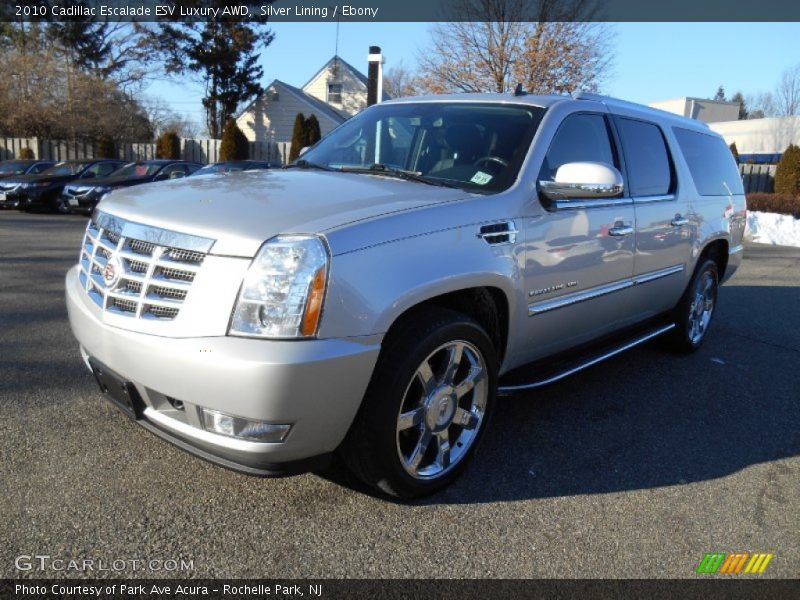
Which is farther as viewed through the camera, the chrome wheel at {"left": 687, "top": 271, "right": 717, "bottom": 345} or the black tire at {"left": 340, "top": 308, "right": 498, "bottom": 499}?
the chrome wheel at {"left": 687, "top": 271, "right": 717, "bottom": 345}

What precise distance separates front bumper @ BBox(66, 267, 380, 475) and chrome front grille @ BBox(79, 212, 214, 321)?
0.12 metres

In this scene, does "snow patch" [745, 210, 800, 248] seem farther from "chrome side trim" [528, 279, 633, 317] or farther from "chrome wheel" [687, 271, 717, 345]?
"chrome side trim" [528, 279, 633, 317]

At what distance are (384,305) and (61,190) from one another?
16.7 m

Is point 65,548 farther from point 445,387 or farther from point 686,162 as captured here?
point 686,162

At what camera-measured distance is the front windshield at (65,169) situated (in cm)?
1712

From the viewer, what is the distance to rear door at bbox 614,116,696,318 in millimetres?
4328

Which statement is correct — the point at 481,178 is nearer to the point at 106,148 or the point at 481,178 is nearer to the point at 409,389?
the point at 409,389

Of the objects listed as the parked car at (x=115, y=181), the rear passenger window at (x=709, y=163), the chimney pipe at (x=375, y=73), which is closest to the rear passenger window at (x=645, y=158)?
the rear passenger window at (x=709, y=163)

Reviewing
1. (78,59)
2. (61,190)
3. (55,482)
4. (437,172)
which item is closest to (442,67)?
(61,190)

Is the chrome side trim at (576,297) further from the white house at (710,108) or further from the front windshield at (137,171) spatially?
the white house at (710,108)

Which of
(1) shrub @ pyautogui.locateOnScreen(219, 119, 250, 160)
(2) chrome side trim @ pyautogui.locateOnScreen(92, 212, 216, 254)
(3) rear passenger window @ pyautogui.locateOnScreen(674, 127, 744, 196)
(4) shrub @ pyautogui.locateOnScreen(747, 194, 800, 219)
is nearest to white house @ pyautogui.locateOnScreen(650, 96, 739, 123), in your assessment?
(4) shrub @ pyautogui.locateOnScreen(747, 194, 800, 219)

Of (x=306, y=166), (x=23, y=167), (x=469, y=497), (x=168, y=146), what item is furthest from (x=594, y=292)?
(x=168, y=146)

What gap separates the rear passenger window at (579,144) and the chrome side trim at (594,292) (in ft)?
2.31

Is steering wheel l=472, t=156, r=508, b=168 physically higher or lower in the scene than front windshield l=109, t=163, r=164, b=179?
higher
